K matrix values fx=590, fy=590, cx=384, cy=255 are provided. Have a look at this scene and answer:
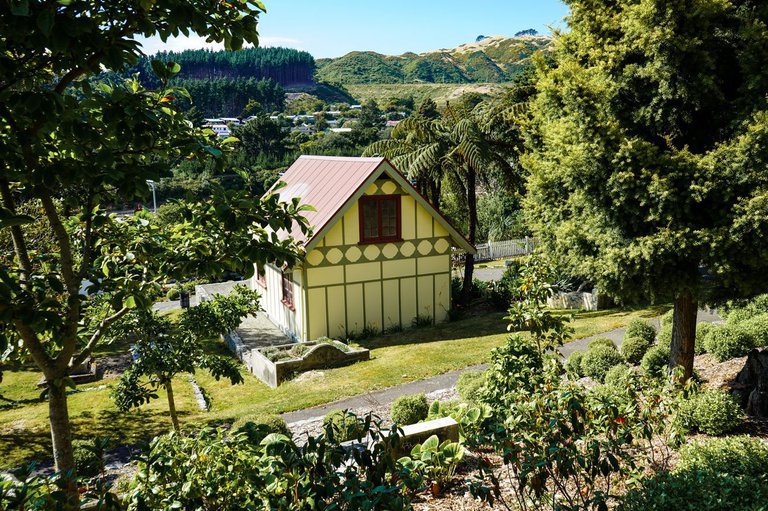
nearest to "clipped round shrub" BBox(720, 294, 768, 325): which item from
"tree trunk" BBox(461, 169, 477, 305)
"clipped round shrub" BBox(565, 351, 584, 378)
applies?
"clipped round shrub" BBox(565, 351, 584, 378)

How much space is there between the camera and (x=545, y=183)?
9695mm

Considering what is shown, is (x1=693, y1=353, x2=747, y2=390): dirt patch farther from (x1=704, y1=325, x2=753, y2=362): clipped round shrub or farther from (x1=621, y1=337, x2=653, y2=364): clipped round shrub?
(x1=621, y1=337, x2=653, y2=364): clipped round shrub

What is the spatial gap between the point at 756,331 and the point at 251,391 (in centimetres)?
1170

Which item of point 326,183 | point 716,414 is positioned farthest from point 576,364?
point 326,183

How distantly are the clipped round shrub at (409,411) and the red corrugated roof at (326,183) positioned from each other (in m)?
7.45

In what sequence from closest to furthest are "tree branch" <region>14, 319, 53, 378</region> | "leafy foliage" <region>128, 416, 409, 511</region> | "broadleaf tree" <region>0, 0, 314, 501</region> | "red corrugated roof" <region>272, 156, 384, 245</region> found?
"broadleaf tree" <region>0, 0, 314, 501</region>
"leafy foliage" <region>128, 416, 409, 511</region>
"tree branch" <region>14, 319, 53, 378</region>
"red corrugated roof" <region>272, 156, 384, 245</region>

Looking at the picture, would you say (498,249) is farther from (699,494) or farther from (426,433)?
(699,494)

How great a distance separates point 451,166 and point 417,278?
4631 millimetres

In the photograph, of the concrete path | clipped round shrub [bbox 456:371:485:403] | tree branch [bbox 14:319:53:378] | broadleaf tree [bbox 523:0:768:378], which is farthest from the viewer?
the concrete path

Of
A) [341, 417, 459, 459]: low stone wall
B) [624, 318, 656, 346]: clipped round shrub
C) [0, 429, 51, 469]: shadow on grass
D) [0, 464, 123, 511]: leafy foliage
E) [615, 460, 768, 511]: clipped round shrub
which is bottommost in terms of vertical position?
[0, 429, 51, 469]: shadow on grass

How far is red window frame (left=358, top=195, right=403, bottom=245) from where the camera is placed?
19.4 m

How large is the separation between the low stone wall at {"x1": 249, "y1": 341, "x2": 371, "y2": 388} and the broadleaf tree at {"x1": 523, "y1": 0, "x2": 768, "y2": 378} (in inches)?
363

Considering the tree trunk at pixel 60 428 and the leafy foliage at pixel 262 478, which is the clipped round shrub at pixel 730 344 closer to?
the leafy foliage at pixel 262 478

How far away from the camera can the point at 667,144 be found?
326 inches
